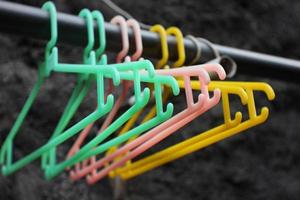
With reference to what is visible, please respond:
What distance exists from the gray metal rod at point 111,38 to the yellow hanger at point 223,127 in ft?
0.43

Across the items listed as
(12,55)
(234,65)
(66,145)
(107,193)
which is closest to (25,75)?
(12,55)

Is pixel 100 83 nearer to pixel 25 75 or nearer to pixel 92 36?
pixel 92 36

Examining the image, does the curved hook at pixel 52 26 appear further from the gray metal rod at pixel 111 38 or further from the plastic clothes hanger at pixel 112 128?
the plastic clothes hanger at pixel 112 128

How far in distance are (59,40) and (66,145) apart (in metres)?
0.40

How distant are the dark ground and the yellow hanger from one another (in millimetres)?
293

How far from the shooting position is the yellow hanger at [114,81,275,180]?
1.71ft

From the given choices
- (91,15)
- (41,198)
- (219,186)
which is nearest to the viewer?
(91,15)

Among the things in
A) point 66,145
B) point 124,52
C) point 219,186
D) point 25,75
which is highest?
point 124,52

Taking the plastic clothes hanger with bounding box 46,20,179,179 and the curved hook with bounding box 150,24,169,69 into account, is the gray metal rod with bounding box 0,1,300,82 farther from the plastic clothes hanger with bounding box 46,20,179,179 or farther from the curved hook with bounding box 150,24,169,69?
the plastic clothes hanger with bounding box 46,20,179,179

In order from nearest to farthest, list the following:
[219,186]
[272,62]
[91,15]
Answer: [91,15]
[272,62]
[219,186]

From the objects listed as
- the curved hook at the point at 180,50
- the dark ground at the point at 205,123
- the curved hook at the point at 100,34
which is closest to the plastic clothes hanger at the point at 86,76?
the curved hook at the point at 100,34

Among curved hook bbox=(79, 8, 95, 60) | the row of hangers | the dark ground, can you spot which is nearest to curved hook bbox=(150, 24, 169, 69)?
the row of hangers

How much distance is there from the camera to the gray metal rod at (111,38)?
1.85 feet

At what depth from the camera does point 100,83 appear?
1.67 feet
